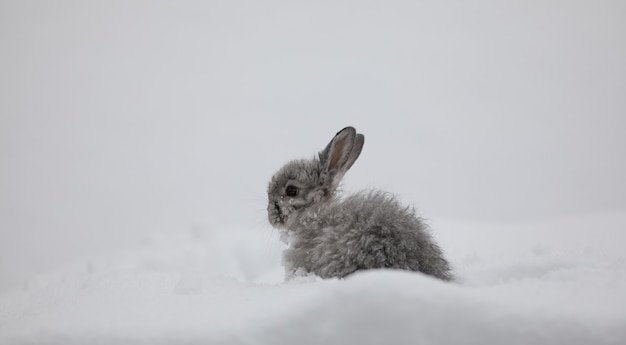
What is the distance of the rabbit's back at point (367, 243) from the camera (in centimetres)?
327

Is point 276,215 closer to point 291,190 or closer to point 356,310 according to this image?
point 291,190

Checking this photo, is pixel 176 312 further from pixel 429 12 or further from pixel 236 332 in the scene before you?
pixel 429 12

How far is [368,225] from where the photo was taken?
3420 mm

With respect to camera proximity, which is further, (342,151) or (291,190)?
(342,151)

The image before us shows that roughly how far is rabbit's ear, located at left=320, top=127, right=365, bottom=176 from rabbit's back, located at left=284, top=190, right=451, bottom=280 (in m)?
0.75

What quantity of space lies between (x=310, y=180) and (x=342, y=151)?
438 millimetres

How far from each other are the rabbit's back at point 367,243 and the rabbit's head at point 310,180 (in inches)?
20.4

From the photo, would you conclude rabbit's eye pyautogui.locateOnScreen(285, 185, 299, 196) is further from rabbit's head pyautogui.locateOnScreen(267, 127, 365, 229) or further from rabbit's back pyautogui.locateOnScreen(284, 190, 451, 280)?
rabbit's back pyautogui.locateOnScreen(284, 190, 451, 280)

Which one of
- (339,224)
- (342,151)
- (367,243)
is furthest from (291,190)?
(367,243)

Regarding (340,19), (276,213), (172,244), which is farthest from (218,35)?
(276,213)

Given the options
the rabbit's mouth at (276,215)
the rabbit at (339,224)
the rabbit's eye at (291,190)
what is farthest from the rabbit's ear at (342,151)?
A: the rabbit's mouth at (276,215)

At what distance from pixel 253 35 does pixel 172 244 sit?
45916 mm

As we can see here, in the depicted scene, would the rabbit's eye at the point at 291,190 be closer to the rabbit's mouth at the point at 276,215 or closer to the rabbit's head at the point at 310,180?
the rabbit's head at the point at 310,180

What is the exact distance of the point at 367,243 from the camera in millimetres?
3297
